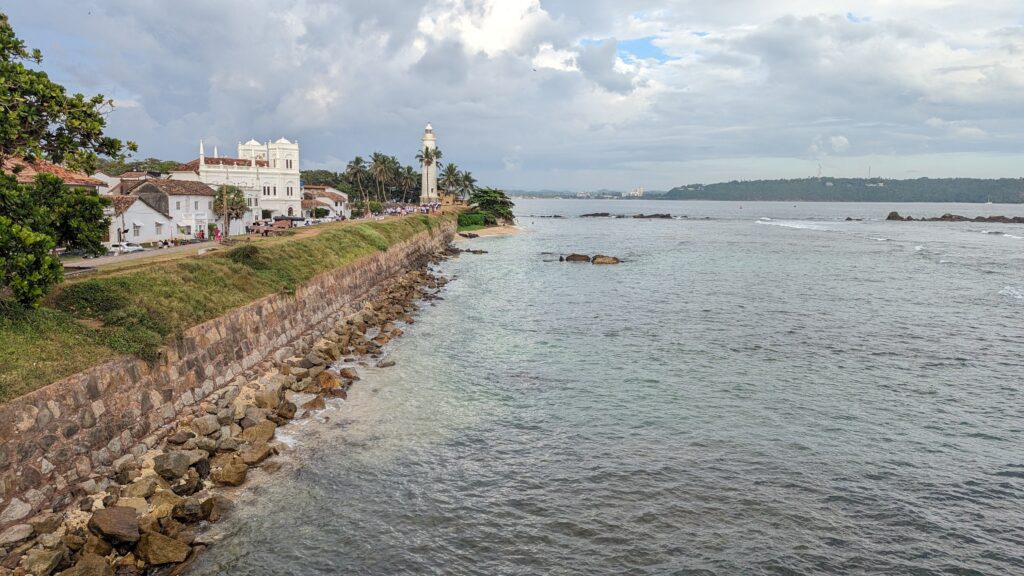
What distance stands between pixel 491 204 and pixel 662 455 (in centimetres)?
11905

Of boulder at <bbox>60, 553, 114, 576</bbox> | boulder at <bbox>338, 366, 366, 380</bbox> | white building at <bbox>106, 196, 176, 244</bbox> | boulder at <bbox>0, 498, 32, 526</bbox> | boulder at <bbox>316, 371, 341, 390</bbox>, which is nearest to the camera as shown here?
boulder at <bbox>60, 553, 114, 576</bbox>

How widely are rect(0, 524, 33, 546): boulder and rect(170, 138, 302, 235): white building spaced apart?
58.4 metres

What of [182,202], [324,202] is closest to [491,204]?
[324,202]

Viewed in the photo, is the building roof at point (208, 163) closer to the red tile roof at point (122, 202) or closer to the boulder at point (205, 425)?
the red tile roof at point (122, 202)

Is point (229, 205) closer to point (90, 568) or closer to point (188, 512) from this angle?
point (188, 512)

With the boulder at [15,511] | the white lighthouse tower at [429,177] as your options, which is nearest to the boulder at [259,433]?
the boulder at [15,511]

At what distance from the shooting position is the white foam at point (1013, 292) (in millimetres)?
48984

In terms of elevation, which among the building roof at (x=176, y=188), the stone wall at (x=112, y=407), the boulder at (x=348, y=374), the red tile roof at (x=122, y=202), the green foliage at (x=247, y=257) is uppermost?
the building roof at (x=176, y=188)

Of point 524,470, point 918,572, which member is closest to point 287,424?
point 524,470

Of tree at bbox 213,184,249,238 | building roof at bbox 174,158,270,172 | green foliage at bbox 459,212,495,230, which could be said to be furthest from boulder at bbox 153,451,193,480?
green foliage at bbox 459,212,495,230

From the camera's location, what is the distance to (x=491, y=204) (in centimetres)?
13562

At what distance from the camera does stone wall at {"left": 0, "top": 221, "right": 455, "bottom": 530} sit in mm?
14211

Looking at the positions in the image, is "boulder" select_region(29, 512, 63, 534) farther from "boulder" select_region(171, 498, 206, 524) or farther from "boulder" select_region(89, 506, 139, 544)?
"boulder" select_region(171, 498, 206, 524)

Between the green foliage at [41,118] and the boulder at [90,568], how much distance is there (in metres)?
12.1
